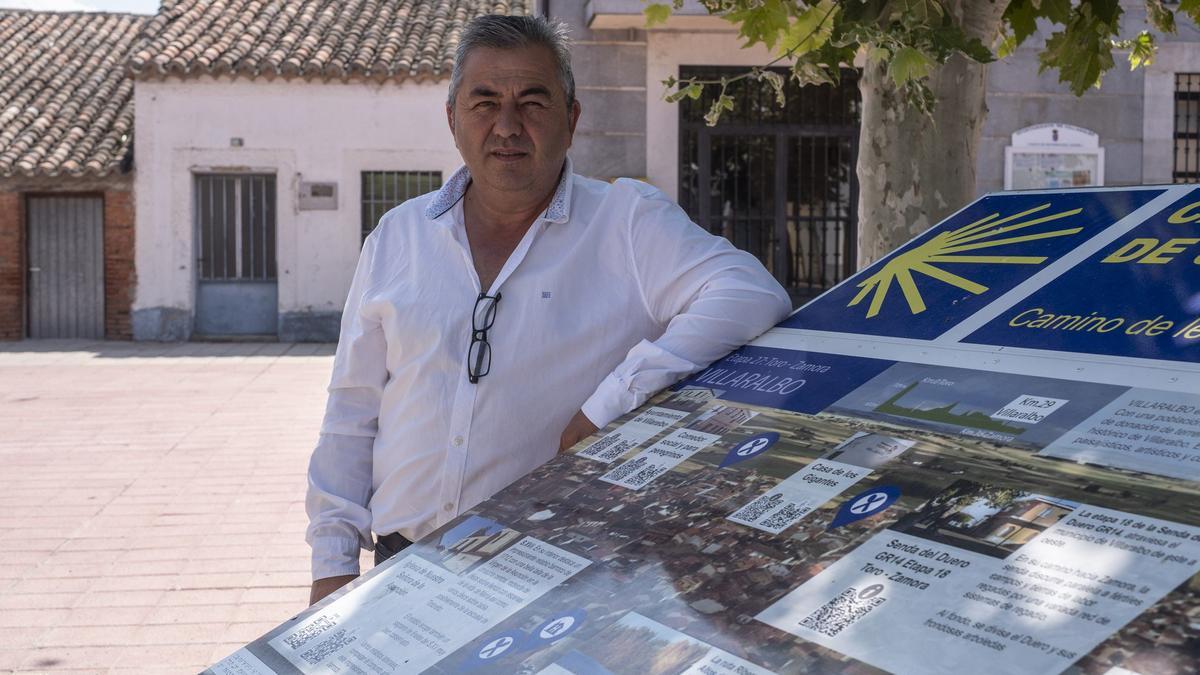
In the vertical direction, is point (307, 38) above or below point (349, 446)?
above

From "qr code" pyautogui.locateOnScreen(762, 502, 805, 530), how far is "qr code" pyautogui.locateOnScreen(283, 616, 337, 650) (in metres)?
0.62

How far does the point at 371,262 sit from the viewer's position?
248 cm

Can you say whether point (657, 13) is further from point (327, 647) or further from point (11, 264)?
point (11, 264)

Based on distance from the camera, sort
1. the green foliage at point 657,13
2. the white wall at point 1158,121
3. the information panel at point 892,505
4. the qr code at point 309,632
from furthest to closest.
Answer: the white wall at point 1158,121 → the green foliage at point 657,13 → the qr code at point 309,632 → the information panel at point 892,505

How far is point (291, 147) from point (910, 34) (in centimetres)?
1519

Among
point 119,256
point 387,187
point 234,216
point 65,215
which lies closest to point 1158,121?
point 387,187

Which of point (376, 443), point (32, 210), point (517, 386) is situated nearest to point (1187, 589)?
point (517, 386)

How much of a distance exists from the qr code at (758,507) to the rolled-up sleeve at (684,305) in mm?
508

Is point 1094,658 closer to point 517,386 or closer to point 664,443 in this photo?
point 664,443

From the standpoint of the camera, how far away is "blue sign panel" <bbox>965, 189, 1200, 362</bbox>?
1.55 meters

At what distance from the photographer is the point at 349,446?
2.49 m

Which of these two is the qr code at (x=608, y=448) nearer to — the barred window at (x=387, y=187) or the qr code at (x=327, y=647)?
the qr code at (x=327, y=647)

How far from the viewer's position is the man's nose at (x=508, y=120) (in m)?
2.29

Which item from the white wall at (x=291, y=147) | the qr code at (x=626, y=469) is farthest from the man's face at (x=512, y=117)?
the white wall at (x=291, y=147)
